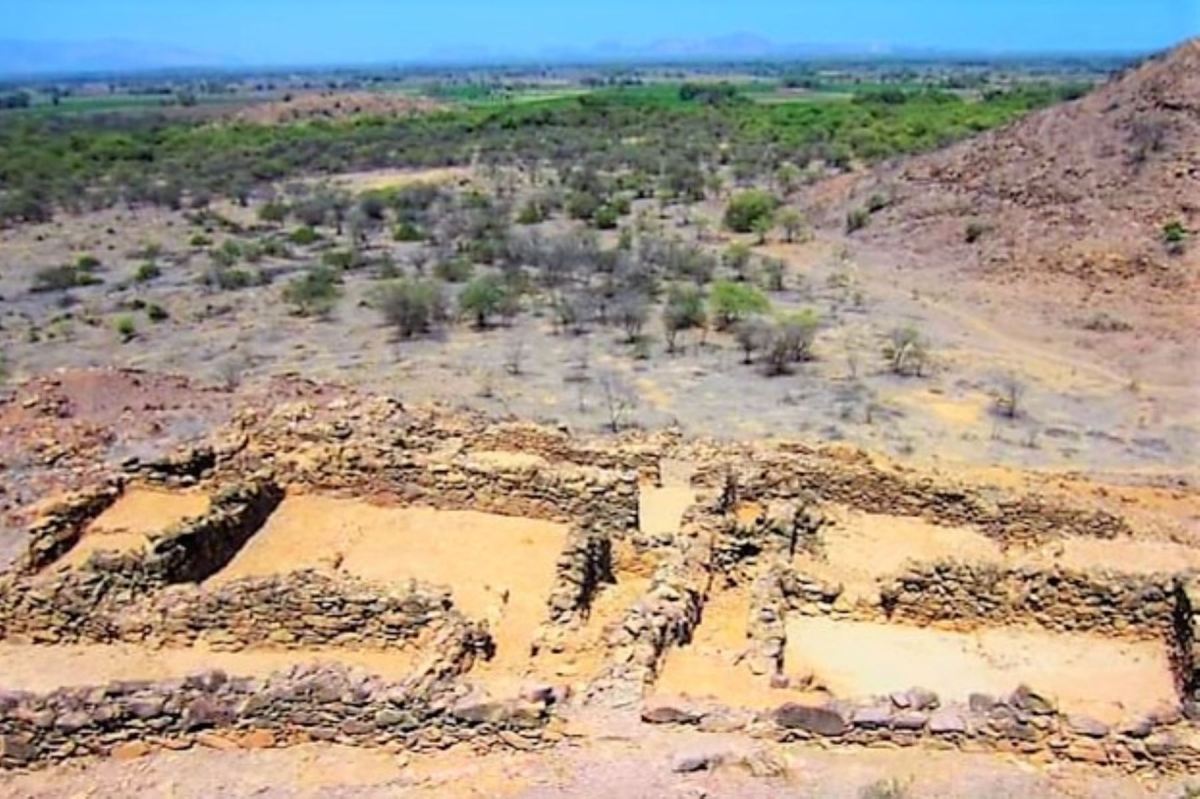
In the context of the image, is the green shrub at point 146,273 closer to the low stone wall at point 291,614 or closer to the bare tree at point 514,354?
the bare tree at point 514,354

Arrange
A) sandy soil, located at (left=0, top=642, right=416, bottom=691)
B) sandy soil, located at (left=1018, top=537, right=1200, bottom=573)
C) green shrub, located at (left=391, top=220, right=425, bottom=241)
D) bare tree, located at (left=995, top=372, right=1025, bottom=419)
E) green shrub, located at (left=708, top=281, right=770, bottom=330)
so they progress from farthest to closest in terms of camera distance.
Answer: green shrub, located at (left=391, top=220, right=425, bottom=241) → green shrub, located at (left=708, top=281, right=770, bottom=330) → bare tree, located at (left=995, top=372, right=1025, bottom=419) → sandy soil, located at (left=1018, top=537, right=1200, bottom=573) → sandy soil, located at (left=0, top=642, right=416, bottom=691)

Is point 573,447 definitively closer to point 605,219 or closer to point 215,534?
point 215,534

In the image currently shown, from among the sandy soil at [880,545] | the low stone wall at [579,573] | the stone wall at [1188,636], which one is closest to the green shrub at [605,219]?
the sandy soil at [880,545]

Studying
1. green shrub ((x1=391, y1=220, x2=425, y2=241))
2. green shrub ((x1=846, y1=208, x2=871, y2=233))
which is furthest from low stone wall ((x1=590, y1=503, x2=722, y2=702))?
green shrub ((x1=846, y1=208, x2=871, y2=233))

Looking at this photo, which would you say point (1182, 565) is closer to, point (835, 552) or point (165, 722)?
point (835, 552)

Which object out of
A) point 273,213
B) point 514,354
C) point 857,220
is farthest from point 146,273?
point 857,220

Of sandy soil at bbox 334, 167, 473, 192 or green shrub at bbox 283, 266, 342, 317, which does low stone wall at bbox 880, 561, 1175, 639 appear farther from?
sandy soil at bbox 334, 167, 473, 192
